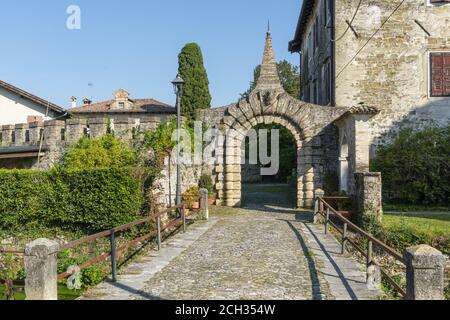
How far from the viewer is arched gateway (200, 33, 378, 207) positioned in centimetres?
1733

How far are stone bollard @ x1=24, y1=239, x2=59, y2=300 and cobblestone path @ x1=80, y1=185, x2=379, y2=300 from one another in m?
0.92

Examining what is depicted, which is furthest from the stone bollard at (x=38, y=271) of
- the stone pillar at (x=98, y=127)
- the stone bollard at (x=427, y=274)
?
the stone pillar at (x=98, y=127)

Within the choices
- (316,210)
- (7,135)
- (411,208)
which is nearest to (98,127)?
(7,135)

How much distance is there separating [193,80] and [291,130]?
12.2 m

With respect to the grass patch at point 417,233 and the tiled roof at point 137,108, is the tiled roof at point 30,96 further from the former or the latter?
the grass patch at point 417,233

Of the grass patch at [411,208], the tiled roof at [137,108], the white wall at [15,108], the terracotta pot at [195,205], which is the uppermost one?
the tiled roof at [137,108]

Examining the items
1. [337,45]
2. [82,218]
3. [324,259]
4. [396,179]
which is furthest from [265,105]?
[324,259]

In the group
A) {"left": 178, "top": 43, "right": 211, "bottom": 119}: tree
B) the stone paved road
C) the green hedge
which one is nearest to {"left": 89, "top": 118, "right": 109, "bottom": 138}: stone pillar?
the green hedge

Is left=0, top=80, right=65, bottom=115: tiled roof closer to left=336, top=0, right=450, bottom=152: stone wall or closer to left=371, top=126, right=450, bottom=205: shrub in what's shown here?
left=336, top=0, right=450, bottom=152: stone wall

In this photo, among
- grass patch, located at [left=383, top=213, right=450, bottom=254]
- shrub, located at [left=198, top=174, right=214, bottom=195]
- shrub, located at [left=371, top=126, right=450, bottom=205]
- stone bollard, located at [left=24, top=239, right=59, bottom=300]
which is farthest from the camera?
shrub, located at [left=198, top=174, right=214, bottom=195]

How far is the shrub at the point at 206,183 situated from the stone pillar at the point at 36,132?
628 cm

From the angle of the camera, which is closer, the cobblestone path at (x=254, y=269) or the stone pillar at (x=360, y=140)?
the cobblestone path at (x=254, y=269)

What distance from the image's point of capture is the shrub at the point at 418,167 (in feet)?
51.5

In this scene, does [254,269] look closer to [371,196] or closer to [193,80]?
[371,196]
